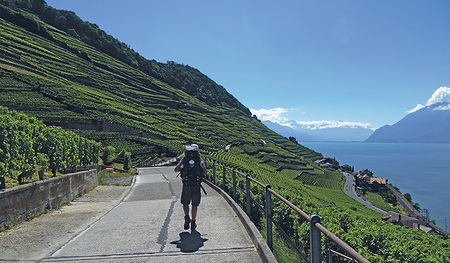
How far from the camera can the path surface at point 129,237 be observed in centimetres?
511

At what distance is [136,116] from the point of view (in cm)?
7612

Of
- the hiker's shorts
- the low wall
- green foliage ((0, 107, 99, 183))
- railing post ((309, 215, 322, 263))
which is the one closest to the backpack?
the hiker's shorts

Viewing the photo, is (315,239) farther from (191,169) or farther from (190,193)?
(190,193)

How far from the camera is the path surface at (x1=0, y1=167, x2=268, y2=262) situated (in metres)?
5.11

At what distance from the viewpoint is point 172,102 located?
121688 millimetres

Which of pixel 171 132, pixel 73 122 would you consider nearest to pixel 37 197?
pixel 73 122

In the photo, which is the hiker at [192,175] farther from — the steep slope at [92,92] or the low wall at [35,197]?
the steep slope at [92,92]

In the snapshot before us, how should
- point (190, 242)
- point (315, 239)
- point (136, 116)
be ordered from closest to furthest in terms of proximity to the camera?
point (315, 239), point (190, 242), point (136, 116)

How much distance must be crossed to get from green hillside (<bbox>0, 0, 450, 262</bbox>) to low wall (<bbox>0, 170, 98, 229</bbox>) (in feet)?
22.6

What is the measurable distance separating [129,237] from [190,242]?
1.57 metres

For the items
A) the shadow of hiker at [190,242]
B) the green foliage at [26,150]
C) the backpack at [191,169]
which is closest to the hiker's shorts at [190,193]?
the backpack at [191,169]

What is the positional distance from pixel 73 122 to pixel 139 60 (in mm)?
119132

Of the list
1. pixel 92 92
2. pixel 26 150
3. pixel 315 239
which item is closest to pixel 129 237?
pixel 315 239

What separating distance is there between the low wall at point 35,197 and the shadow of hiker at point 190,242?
15.4 ft
